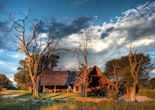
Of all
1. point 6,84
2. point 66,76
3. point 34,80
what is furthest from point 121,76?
point 6,84

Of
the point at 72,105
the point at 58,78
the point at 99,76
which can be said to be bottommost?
the point at 72,105

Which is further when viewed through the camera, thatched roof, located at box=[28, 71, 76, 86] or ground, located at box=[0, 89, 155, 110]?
thatched roof, located at box=[28, 71, 76, 86]

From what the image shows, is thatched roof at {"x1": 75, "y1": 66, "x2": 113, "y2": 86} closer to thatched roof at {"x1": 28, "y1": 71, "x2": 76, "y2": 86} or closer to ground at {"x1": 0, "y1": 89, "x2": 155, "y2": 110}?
thatched roof at {"x1": 28, "y1": 71, "x2": 76, "y2": 86}

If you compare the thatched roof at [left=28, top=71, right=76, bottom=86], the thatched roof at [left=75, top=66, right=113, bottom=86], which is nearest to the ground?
the thatched roof at [left=75, top=66, right=113, bottom=86]

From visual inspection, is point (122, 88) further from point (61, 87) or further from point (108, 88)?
point (61, 87)

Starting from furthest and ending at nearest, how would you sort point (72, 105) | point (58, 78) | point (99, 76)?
point (58, 78), point (99, 76), point (72, 105)

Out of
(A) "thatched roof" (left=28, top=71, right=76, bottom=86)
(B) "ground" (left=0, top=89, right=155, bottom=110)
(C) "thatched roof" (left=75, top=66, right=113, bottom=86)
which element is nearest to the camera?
(B) "ground" (left=0, top=89, right=155, bottom=110)

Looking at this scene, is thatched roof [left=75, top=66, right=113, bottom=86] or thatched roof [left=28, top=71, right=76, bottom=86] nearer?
thatched roof [left=75, top=66, right=113, bottom=86]

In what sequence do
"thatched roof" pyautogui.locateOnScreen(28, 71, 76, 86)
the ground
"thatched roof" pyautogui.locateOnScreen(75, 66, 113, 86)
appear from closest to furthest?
the ground < "thatched roof" pyautogui.locateOnScreen(75, 66, 113, 86) < "thatched roof" pyautogui.locateOnScreen(28, 71, 76, 86)

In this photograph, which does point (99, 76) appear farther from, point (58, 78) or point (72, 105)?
point (72, 105)

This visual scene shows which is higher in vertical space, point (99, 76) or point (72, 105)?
point (99, 76)

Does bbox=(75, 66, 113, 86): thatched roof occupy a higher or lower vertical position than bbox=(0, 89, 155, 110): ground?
higher

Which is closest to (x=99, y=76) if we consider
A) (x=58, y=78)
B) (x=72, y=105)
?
(x=58, y=78)

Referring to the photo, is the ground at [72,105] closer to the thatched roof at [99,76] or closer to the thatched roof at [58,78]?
the thatched roof at [99,76]
